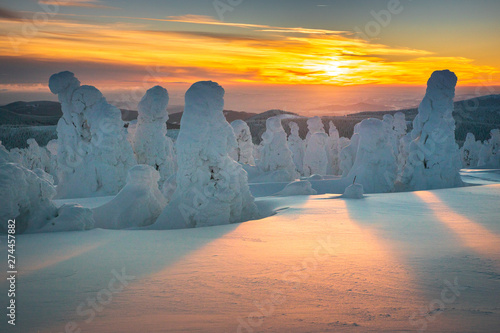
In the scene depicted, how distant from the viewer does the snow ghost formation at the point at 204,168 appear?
496 inches

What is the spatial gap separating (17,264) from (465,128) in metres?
117

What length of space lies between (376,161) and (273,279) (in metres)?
19.5

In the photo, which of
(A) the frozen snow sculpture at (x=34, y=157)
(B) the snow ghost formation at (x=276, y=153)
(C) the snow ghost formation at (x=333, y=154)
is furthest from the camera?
(A) the frozen snow sculpture at (x=34, y=157)

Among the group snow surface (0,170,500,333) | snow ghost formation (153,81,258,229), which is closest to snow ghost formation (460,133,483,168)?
snow ghost formation (153,81,258,229)

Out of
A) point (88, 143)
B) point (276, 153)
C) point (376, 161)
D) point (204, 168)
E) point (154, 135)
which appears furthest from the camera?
point (276, 153)

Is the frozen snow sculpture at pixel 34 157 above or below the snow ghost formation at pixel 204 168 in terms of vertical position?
below

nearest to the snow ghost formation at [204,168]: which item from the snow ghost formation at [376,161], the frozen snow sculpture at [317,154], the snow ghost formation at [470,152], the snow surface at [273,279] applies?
the snow surface at [273,279]

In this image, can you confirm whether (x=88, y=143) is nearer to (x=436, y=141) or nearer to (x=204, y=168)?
(x=204, y=168)

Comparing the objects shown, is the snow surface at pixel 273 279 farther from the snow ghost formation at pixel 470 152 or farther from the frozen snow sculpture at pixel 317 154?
the snow ghost formation at pixel 470 152

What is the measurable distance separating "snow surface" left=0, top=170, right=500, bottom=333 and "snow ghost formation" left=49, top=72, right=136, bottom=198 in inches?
567

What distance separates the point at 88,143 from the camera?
23.6 m

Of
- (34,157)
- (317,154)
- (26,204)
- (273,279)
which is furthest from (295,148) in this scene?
(273,279)

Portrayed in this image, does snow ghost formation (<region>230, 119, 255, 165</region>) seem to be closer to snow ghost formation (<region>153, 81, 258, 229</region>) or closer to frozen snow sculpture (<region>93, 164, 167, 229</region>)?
frozen snow sculpture (<region>93, 164, 167, 229</region>)

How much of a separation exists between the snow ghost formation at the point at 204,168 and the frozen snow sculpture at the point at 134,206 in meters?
1.50
